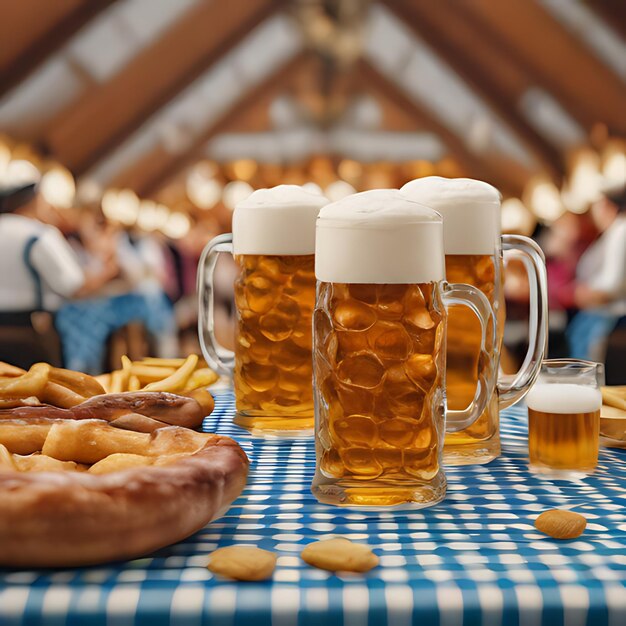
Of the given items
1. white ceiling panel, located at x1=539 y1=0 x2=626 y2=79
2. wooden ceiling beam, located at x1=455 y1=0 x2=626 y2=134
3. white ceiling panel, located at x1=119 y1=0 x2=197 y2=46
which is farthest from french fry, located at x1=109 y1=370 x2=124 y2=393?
wooden ceiling beam, located at x1=455 y1=0 x2=626 y2=134

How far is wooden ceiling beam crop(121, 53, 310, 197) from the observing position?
8.69 metres

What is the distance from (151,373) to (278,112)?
804cm

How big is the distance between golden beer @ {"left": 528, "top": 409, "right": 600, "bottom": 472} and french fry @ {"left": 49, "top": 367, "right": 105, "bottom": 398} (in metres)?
0.53

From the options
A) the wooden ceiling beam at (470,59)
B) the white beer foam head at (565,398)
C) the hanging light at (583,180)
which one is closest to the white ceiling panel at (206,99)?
the wooden ceiling beam at (470,59)

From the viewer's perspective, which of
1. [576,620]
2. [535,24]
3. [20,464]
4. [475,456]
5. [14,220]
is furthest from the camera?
[535,24]

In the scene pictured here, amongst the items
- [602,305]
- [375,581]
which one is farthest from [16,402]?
[602,305]

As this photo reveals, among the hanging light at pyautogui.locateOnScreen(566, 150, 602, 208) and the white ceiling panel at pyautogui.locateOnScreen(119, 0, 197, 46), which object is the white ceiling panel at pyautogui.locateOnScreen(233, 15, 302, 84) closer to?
the white ceiling panel at pyautogui.locateOnScreen(119, 0, 197, 46)

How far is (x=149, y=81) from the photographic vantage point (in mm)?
8055

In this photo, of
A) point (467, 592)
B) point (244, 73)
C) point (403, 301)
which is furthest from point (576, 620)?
point (244, 73)

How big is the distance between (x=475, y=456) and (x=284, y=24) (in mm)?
8171

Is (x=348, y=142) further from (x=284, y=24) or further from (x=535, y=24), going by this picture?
(x=535, y=24)

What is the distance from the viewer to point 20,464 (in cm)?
72

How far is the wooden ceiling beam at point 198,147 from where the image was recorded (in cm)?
869

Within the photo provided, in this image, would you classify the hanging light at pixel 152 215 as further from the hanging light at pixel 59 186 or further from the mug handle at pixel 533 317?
the mug handle at pixel 533 317
